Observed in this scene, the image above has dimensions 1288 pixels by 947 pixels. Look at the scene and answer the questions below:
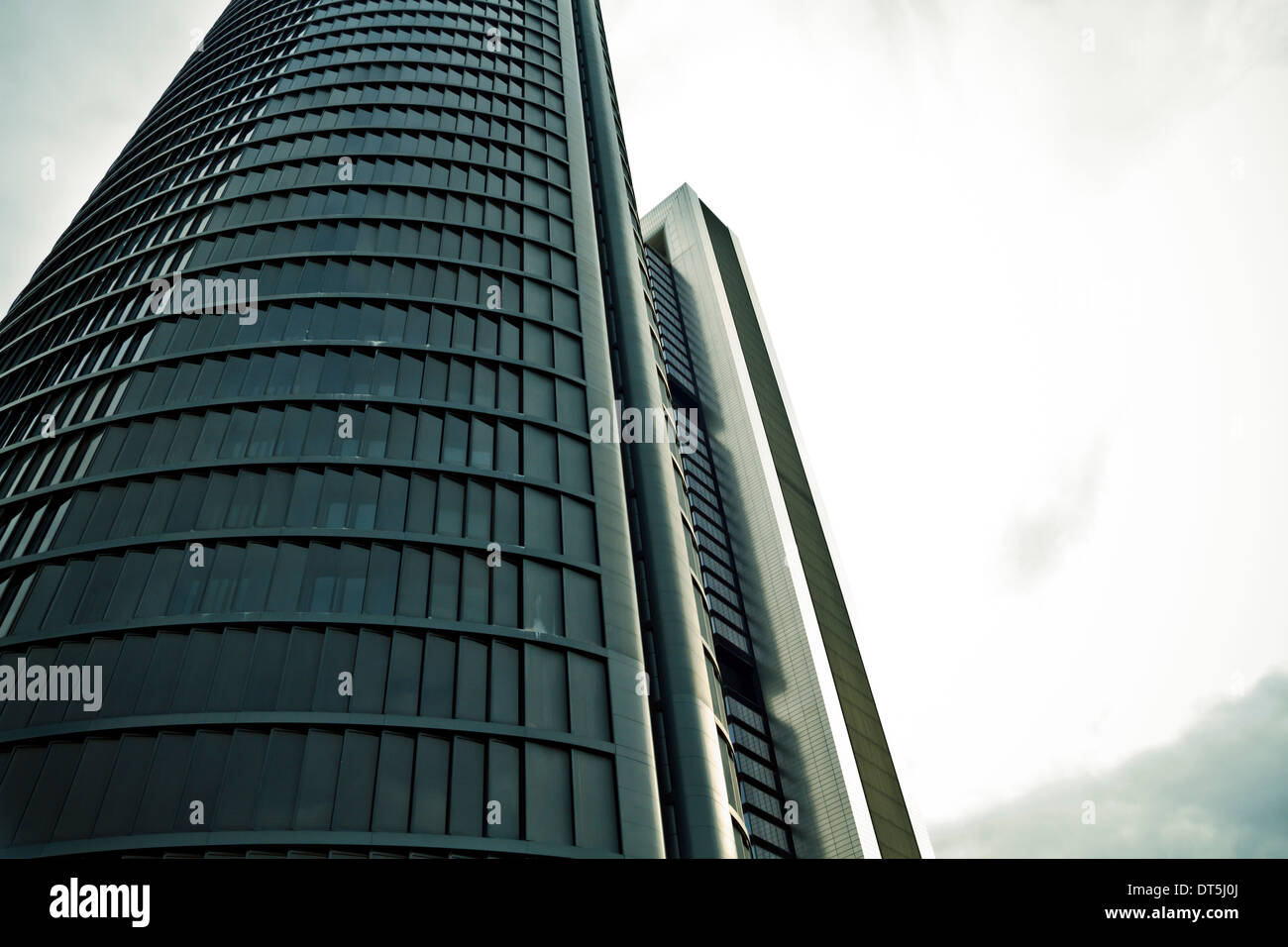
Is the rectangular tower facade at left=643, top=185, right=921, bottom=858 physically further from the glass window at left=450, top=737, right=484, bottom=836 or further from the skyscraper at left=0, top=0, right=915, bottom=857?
the glass window at left=450, top=737, right=484, bottom=836

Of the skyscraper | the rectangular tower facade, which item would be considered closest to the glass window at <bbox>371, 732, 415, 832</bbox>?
the skyscraper

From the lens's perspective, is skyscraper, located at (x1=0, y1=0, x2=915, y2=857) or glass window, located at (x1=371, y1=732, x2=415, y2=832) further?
skyscraper, located at (x1=0, y1=0, x2=915, y2=857)

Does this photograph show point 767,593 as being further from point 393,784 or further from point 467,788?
point 393,784

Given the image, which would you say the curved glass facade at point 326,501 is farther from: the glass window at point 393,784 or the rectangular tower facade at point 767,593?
the rectangular tower facade at point 767,593

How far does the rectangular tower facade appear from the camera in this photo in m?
51.2

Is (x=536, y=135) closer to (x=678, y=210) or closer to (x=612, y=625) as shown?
(x=612, y=625)

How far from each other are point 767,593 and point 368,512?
4032cm

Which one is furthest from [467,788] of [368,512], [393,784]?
[368,512]

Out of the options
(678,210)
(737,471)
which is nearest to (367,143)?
→ (737,471)

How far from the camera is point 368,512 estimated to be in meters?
30.2

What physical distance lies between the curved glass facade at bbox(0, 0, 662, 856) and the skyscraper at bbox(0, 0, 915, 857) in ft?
0.42

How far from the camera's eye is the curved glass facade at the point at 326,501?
77.5 ft

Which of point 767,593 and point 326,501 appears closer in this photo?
point 326,501

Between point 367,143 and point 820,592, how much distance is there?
155ft
